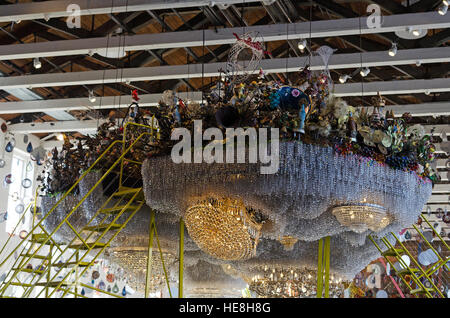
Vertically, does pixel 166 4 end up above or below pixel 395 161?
above

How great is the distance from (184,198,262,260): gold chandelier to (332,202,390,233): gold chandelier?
1.13 metres

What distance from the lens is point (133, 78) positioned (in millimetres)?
12227

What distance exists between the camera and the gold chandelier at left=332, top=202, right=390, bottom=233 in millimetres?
7250

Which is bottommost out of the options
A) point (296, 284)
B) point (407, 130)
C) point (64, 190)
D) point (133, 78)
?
point (296, 284)

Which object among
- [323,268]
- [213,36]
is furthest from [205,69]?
[323,268]

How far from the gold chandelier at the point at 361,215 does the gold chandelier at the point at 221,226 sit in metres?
1.13

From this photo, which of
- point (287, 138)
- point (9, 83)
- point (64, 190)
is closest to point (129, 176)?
point (64, 190)

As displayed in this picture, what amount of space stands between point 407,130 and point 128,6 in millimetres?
4535

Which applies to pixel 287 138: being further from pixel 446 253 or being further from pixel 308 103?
pixel 446 253

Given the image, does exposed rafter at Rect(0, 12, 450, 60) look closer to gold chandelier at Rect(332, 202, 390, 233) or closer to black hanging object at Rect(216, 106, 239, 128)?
black hanging object at Rect(216, 106, 239, 128)

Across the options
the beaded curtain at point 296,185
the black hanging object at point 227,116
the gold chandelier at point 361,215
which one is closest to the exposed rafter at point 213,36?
the beaded curtain at point 296,185

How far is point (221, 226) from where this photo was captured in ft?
24.0

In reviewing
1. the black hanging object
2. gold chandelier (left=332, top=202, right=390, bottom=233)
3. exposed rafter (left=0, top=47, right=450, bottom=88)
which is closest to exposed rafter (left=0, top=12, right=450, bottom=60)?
exposed rafter (left=0, top=47, right=450, bottom=88)

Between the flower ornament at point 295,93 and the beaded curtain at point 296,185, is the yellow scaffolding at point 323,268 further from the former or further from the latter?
the flower ornament at point 295,93
